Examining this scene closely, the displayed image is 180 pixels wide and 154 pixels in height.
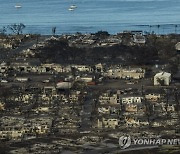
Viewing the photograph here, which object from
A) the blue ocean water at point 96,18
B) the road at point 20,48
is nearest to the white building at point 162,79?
the road at point 20,48

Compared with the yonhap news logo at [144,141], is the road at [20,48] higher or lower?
higher

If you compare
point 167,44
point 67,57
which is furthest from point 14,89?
point 167,44

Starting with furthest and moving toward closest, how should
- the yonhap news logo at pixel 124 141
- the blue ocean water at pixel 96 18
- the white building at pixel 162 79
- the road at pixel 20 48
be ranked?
the blue ocean water at pixel 96 18 → the road at pixel 20 48 → the white building at pixel 162 79 → the yonhap news logo at pixel 124 141

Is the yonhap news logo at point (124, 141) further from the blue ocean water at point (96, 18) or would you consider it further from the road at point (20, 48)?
the blue ocean water at point (96, 18)

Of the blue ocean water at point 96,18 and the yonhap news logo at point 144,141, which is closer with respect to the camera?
the yonhap news logo at point 144,141

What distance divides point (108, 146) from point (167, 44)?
7.73m

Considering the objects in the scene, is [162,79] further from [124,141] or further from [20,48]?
[20,48]

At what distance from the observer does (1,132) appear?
726cm

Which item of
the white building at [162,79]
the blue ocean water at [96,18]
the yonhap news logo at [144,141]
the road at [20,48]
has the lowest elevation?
the yonhap news logo at [144,141]

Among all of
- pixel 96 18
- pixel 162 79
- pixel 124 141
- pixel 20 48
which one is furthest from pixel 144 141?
pixel 96 18

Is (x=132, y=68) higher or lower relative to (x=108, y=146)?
higher

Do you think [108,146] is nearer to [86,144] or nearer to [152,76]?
[86,144]

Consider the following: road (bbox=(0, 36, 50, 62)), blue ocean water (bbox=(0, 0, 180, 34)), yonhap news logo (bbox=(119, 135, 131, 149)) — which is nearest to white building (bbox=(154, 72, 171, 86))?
yonhap news logo (bbox=(119, 135, 131, 149))

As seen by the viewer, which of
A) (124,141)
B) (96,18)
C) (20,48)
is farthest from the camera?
(96,18)
